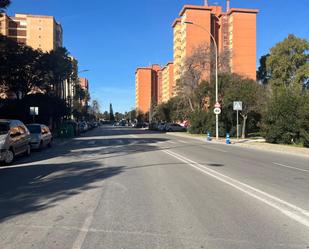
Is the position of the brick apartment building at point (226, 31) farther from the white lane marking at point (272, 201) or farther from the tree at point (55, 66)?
the white lane marking at point (272, 201)

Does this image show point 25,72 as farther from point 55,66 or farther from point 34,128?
point 34,128

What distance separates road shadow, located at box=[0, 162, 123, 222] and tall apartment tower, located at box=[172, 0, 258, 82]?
345ft

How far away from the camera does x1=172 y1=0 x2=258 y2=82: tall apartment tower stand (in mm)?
119188

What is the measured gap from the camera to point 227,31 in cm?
12800

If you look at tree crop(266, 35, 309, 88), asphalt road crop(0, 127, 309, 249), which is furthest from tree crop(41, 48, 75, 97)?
asphalt road crop(0, 127, 309, 249)

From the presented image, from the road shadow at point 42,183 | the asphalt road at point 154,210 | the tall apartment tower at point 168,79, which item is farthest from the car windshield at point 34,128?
the tall apartment tower at point 168,79

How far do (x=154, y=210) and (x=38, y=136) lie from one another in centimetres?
1810

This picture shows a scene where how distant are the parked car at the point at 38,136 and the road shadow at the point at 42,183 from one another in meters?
8.48

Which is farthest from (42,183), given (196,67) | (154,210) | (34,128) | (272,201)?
(196,67)

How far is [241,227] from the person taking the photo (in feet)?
21.2

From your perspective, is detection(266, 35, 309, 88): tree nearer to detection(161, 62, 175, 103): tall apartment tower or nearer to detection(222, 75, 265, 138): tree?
detection(222, 75, 265, 138): tree

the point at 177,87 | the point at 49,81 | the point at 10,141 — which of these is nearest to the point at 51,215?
the point at 10,141

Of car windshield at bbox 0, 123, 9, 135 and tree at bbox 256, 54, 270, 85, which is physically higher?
tree at bbox 256, 54, 270, 85

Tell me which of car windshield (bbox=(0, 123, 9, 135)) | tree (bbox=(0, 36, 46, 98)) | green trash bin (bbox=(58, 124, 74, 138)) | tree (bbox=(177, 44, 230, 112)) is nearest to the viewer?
car windshield (bbox=(0, 123, 9, 135))
